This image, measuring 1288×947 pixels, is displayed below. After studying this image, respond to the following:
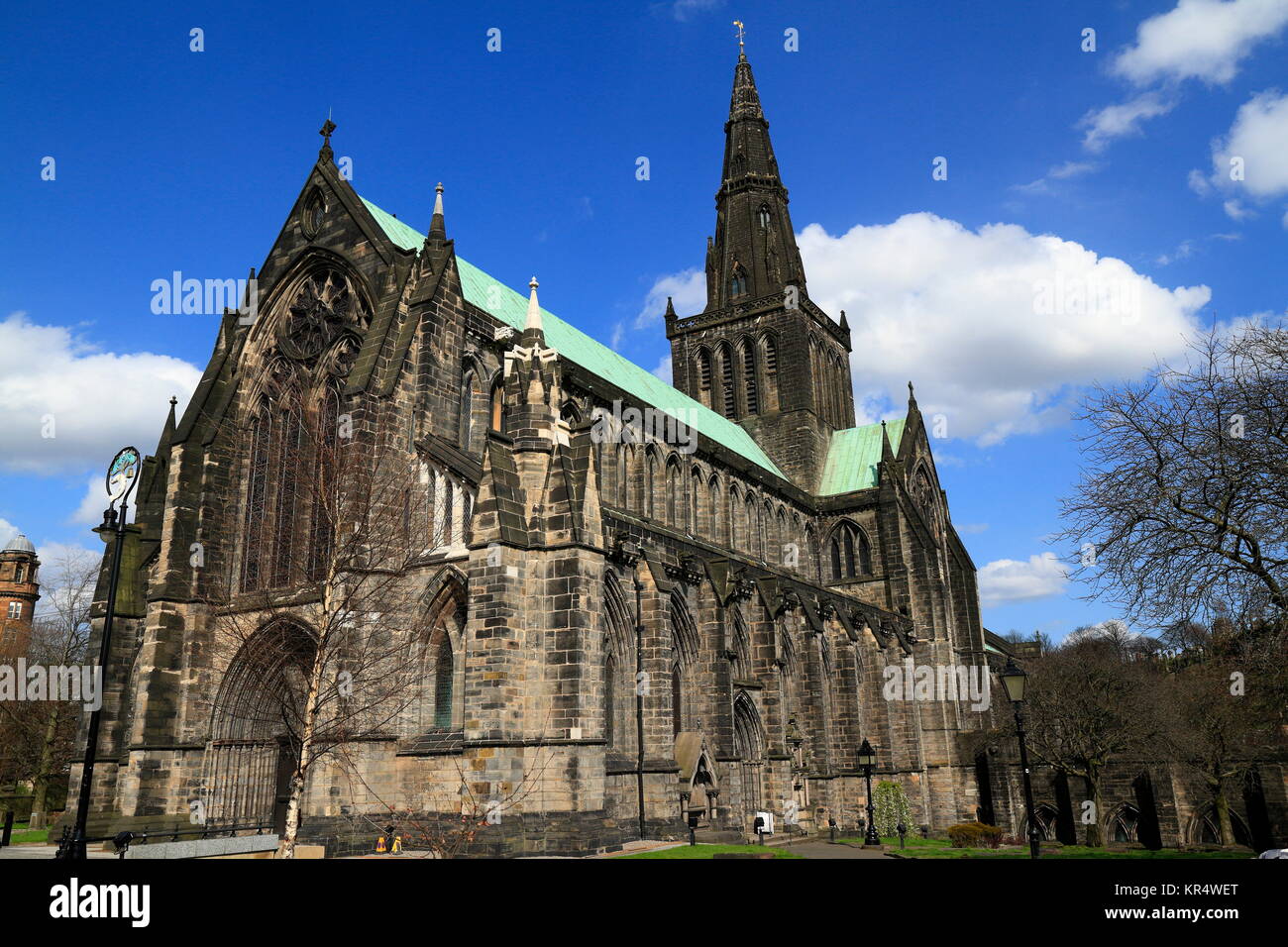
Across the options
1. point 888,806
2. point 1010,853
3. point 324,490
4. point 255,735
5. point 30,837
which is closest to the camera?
point 324,490

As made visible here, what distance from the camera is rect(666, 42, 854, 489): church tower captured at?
169 feet

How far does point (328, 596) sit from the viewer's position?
1669cm

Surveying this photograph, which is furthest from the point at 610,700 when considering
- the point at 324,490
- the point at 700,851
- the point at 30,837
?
the point at 30,837

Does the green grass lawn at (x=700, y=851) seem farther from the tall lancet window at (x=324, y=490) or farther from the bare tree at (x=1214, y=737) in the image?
the bare tree at (x=1214, y=737)

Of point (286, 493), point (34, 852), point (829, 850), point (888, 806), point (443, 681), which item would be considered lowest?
point (829, 850)

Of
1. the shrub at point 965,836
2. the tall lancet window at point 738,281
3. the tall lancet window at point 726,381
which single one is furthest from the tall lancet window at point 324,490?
the tall lancet window at point 738,281

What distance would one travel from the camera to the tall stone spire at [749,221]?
5375 centimetres

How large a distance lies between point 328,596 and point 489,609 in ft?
12.2

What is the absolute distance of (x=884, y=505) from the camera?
46.8 meters

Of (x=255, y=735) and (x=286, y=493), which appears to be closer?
(x=255, y=735)

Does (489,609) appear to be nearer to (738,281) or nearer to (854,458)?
(854,458)

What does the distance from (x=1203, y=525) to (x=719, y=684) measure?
17190 mm
